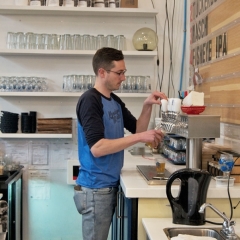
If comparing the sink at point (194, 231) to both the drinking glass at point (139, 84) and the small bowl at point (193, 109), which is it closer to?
the small bowl at point (193, 109)

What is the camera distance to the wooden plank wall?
8.16 ft

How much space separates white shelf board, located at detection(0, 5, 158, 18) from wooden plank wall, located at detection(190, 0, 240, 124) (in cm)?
61

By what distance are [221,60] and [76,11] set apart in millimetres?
1520

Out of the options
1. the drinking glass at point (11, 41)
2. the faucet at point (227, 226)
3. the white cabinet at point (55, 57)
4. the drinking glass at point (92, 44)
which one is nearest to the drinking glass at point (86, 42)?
the drinking glass at point (92, 44)

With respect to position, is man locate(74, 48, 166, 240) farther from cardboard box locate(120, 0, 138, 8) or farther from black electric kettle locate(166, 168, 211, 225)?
cardboard box locate(120, 0, 138, 8)

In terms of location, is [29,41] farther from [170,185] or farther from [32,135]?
[170,185]

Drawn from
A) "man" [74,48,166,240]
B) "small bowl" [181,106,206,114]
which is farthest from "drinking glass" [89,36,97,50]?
"small bowl" [181,106,206,114]

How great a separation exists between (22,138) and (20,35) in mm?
926

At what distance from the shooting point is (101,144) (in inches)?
88.1

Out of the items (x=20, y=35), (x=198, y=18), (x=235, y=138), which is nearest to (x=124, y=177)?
(x=235, y=138)

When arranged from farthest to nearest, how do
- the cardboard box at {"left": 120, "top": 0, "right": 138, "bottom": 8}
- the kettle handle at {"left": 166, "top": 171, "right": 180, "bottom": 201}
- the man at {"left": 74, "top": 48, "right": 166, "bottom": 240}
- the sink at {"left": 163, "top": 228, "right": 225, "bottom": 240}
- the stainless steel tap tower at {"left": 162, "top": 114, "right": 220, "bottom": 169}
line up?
the cardboard box at {"left": 120, "top": 0, "right": 138, "bottom": 8} → the man at {"left": 74, "top": 48, "right": 166, "bottom": 240} → the stainless steel tap tower at {"left": 162, "top": 114, "right": 220, "bottom": 169} → the kettle handle at {"left": 166, "top": 171, "right": 180, "bottom": 201} → the sink at {"left": 163, "top": 228, "right": 225, "bottom": 240}

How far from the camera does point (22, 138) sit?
3.89m

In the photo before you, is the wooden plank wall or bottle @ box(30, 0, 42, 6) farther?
bottle @ box(30, 0, 42, 6)

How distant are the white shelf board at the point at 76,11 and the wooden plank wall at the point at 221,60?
2.01 ft
